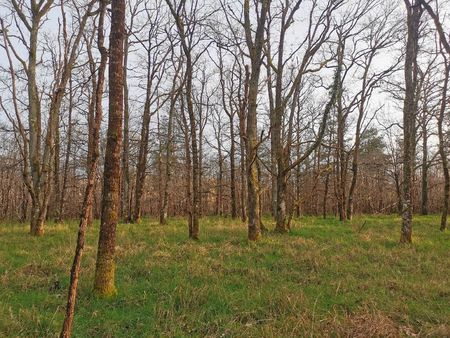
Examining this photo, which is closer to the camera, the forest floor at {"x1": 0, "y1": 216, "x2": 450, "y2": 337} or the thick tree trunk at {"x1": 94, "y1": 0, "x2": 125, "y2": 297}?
the forest floor at {"x1": 0, "y1": 216, "x2": 450, "y2": 337}

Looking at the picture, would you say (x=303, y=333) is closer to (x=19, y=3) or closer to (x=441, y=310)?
(x=441, y=310)

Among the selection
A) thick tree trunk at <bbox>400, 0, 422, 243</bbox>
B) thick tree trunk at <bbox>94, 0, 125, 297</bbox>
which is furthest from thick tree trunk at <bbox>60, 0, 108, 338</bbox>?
thick tree trunk at <bbox>400, 0, 422, 243</bbox>

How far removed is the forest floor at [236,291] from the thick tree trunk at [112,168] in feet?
1.21

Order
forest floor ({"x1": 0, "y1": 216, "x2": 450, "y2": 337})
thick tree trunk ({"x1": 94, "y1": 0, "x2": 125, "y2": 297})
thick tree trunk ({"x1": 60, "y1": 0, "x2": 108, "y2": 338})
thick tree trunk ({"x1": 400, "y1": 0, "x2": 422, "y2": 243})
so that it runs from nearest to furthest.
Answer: thick tree trunk ({"x1": 60, "y1": 0, "x2": 108, "y2": 338}) → forest floor ({"x1": 0, "y1": 216, "x2": 450, "y2": 337}) → thick tree trunk ({"x1": 94, "y1": 0, "x2": 125, "y2": 297}) → thick tree trunk ({"x1": 400, "y1": 0, "x2": 422, "y2": 243})

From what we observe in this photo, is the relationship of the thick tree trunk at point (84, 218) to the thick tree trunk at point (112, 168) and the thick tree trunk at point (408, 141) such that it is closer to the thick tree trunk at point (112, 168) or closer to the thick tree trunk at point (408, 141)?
the thick tree trunk at point (112, 168)

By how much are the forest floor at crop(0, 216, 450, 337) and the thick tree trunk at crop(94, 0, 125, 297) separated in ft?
1.21

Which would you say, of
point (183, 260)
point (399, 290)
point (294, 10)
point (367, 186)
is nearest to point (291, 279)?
point (399, 290)

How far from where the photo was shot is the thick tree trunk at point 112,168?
18.1 feet

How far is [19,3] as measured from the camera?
1339cm

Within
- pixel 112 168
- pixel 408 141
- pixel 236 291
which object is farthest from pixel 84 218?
pixel 408 141

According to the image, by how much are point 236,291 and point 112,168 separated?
2.93 meters

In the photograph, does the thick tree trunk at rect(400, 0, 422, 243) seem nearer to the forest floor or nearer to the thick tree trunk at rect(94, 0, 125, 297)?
the forest floor

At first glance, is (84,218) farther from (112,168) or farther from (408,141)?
(408,141)

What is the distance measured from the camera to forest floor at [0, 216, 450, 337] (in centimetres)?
453
